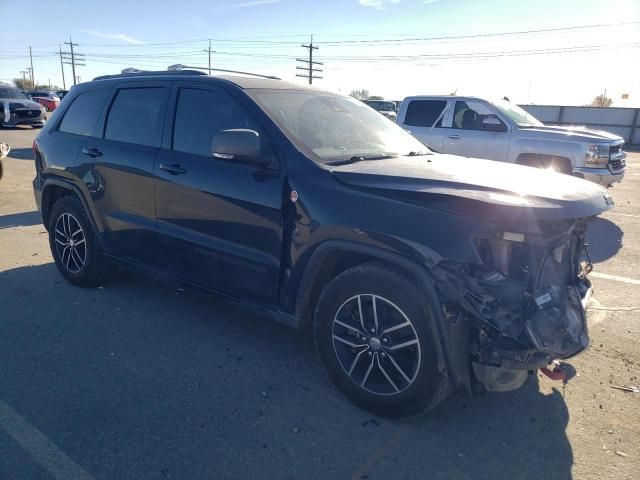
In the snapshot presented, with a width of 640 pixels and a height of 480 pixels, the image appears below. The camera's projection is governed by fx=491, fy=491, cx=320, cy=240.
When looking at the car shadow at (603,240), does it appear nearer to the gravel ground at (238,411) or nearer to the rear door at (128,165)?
the gravel ground at (238,411)

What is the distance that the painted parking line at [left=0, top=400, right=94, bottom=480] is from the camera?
95.3 inches

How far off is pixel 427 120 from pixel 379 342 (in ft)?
26.8

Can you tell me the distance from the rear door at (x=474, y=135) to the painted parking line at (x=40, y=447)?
27.9 ft

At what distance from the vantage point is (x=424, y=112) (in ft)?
33.5

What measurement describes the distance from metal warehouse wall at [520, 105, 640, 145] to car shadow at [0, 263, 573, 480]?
101 feet

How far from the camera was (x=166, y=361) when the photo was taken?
3.50 meters

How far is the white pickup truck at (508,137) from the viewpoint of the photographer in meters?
8.47

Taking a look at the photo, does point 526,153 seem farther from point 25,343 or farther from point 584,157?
point 25,343

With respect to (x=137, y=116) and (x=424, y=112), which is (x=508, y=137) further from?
(x=137, y=116)

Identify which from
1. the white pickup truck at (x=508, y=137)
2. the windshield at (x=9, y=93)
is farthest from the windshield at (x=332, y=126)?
the windshield at (x=9, y=93)

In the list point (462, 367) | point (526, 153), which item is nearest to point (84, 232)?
point (462, 367)

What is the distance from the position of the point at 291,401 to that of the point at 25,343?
2.15 metres

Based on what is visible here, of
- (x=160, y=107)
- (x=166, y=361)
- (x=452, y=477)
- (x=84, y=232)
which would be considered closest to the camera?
(x=452, y=477)

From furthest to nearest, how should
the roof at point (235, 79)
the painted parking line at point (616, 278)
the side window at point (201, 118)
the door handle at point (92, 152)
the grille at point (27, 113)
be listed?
the grille at point (27, 113) < the painted parking line at point (616, 278) < the door handle at point (92, 152) < the roof at point (235, 79) < the side window at point (201, 118)
